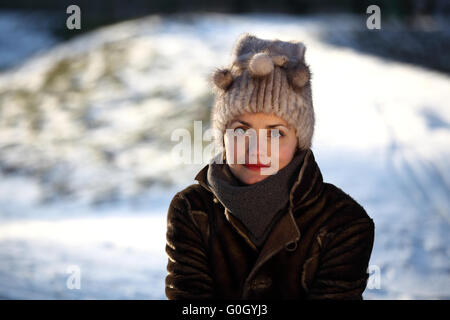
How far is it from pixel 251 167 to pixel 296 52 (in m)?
0.42

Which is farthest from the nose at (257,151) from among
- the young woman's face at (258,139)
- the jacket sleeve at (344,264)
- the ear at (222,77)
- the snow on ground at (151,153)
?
the snow on ground at (151,153)

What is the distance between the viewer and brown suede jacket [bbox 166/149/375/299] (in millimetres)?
1984

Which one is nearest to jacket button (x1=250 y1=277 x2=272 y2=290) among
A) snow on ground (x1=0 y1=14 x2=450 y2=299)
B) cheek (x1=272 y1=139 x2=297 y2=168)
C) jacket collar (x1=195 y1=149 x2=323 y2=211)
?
jacket collar (x1=195 y1=149 x2=323 y2=211)

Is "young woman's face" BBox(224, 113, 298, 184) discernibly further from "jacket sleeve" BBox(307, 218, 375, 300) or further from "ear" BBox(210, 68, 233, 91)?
"jacket sleeve" BBox(307, 218, 375, 300)

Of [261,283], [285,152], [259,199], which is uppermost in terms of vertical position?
[285,152]

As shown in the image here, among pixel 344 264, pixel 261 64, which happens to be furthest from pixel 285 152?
pixel 344 264

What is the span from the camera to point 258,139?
78.2 inches

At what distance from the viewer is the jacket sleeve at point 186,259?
2041 millimetres

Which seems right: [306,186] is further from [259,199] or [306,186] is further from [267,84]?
[267,84]

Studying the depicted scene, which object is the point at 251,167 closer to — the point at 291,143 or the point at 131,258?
the point at 291,143

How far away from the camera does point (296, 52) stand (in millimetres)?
2088

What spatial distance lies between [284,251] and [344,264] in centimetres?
19

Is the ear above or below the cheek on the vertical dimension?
above

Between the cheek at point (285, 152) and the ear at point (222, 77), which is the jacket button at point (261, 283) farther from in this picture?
the ear at point (222, 77)
